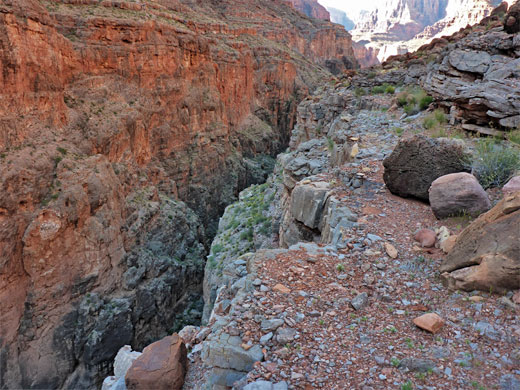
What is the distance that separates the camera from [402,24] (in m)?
137

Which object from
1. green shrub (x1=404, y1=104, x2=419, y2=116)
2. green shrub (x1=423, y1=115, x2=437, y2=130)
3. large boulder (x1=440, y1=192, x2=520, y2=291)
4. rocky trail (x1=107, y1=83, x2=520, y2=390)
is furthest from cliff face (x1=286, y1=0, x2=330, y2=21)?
large boulder (x1=440, y1=192, x2=520, y2=291)

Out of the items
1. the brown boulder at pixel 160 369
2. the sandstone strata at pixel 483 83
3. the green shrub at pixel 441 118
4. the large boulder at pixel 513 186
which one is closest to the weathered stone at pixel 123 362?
the brown boulder at pixel 160 369

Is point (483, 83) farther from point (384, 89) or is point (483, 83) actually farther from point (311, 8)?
point (311, 8)

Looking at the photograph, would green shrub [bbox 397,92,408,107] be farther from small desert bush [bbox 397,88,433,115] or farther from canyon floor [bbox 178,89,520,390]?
canyon floor [bbox 178,89,520,390]

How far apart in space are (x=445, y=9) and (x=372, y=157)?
181 m

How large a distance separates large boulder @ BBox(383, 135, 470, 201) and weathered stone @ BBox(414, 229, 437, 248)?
1.41 meters

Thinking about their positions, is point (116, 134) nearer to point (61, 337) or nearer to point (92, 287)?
point (92, 287)

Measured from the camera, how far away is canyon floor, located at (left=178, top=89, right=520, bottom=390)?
3.39 meters

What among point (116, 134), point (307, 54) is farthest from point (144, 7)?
point (307, 54)

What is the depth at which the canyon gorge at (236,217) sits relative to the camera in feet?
12.9

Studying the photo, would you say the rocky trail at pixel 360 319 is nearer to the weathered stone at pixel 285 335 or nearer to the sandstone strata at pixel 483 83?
the weathered stone at pixel 285 335

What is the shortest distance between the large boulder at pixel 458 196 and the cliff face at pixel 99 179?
1643 centimetres

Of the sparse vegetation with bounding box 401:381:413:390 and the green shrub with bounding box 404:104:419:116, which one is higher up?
the green shrub with bounding box 404:104:419:116

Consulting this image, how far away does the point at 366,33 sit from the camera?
13962 cm
